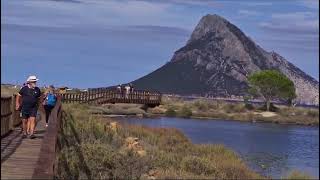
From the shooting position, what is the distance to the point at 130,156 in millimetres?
20812

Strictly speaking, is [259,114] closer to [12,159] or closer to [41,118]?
[41,118]

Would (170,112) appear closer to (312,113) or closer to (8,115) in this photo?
(312,113)

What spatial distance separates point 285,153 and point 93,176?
108 ft

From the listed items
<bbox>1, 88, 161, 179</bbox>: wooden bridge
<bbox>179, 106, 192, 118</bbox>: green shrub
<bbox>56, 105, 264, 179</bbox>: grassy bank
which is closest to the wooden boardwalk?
<bbox>1, 88, 161, 179</bbox>: wooden bridge

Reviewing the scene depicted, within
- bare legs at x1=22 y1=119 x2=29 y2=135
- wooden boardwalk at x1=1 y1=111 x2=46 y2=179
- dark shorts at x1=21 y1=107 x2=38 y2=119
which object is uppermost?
dark shorts at x1=21 y1=107 x2=38 y2=119

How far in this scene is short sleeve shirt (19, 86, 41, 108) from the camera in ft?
57.2

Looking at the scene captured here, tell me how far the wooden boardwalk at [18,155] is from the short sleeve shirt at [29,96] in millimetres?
1007

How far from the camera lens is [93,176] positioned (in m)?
17.1

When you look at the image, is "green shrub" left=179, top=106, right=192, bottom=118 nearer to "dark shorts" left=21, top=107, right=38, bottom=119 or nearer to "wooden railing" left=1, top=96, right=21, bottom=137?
"wooden railing" left=1, top=96, right=21, bottom=137

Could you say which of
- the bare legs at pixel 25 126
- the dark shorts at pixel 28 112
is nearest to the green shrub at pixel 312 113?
the bare legs at pixel 25 126

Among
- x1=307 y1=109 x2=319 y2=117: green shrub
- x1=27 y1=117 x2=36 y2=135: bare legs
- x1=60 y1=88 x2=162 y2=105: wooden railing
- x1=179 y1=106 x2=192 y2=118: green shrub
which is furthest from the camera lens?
x1=307 y1=109 x2=319 y2=117: green shrub

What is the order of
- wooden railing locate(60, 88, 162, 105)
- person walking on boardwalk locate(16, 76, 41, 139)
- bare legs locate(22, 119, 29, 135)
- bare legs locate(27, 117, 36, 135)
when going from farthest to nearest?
wooden railing locate(60, 88, 162, 105)
bare legs locate(22, 119, 29, 135)
bare legs locate(27, 117, 36, 135)
person walking on boardwalk locate(16, 76, 41, 139)

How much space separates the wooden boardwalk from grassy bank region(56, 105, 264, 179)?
67 centimetres

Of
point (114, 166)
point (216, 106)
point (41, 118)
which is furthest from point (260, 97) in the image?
point (114, 166)
